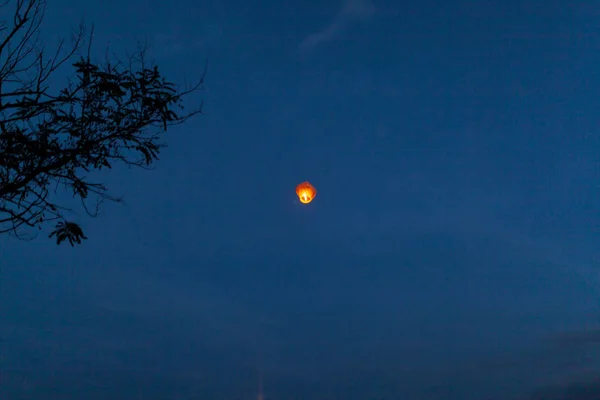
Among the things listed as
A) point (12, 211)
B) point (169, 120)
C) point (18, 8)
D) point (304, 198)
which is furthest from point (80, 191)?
point (304, 198)

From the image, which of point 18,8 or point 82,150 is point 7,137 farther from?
point 18,8

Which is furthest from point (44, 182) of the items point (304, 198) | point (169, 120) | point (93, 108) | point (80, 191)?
point (304, 198)

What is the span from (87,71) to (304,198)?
10988 millimetres

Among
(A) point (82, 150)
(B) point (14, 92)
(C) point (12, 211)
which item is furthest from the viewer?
(A) point (82, 150)

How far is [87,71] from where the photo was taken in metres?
6.05

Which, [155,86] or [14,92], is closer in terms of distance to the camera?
[14,92]

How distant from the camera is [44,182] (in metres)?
6.05

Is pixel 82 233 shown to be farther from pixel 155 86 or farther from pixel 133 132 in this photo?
pixel 155 86

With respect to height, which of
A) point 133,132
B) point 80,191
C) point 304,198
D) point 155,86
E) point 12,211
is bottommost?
point 12,211

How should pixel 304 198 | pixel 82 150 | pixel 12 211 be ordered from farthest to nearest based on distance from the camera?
pixel 304 198 < pixel 82 150 < pixel 12 211

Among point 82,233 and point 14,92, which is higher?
point 14,92

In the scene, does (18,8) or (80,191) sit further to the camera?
(80,191)

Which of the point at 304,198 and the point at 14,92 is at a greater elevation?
the point at 304,198

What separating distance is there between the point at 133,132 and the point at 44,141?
3.06 ft
